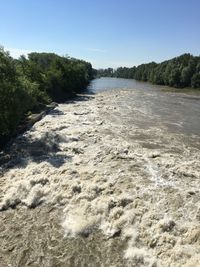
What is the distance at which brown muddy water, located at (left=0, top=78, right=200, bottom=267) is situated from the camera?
12.2m

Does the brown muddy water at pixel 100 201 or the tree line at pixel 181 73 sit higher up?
the brown muddy water at pixel 100 201

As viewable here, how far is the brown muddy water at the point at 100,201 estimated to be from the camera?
1220 centimetres

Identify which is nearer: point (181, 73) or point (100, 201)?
point (100, 201)

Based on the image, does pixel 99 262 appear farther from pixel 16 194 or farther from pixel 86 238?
pixel 16 194

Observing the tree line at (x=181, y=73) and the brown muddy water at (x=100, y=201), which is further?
the tree line at (x=181, y=73)

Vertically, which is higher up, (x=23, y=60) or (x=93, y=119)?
(x=23, y=60)

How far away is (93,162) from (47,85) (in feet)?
109

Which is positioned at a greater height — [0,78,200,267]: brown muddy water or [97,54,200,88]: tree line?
[0,78,200,267]: brown muddy water

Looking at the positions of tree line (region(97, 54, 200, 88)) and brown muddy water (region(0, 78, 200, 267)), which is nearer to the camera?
brown muddy water (region(0, 78, 200, 267))

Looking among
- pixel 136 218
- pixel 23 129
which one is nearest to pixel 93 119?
pixel 23 129

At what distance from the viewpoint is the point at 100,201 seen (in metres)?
15.3

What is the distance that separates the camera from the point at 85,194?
52.3 ft

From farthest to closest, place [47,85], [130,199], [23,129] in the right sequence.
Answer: [47,85] → [23,129] → [130,199]

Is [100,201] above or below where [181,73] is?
above
